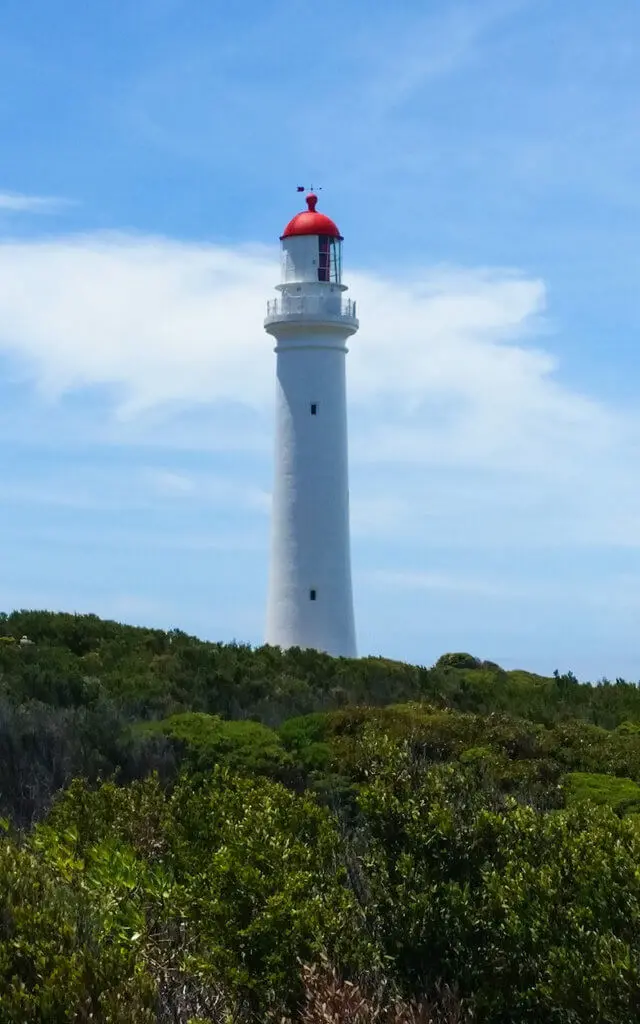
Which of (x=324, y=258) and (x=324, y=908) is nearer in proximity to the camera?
(x=324, y=908)

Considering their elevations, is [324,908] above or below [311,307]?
below

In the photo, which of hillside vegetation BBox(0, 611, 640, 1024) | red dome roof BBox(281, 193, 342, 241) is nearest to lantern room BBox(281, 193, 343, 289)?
red dome roof BBox(281, 193, 342, 241)

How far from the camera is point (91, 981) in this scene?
22.2 ft

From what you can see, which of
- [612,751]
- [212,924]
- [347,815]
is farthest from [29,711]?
[212,924]

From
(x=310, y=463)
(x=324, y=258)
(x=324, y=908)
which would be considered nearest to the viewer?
(x=324, y=908)

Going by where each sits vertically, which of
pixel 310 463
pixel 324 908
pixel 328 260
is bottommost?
pixel 324 908

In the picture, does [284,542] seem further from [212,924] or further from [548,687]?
[212,924]

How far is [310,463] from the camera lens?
1178 inches

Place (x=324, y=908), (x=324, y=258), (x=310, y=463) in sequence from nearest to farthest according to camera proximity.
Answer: (x=324, y=908) → (x=310, y=463) → (x=324, y=258)

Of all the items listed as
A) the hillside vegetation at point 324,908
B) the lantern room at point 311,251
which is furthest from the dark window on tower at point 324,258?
the hillside vegetation at point 324,908

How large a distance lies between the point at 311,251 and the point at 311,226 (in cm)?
50

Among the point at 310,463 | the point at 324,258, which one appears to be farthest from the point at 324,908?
the point at 324,258

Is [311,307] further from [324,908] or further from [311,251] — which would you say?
[324,908]

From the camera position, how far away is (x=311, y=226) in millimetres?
31125
